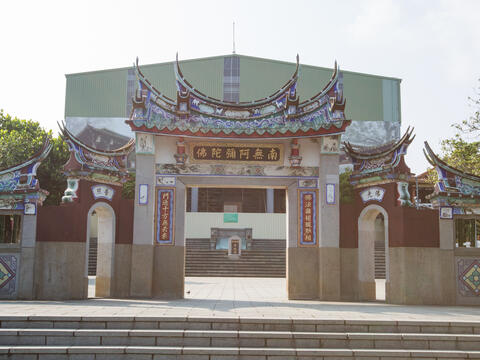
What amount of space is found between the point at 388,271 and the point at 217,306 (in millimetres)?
3926

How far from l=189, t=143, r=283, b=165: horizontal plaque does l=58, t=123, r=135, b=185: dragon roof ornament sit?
67.4 inches

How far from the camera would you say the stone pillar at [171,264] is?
11.2m

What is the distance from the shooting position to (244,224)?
90.1ft

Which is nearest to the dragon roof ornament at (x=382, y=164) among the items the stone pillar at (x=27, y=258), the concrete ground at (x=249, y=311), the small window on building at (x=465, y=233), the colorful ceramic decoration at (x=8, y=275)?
the small window on building at (x=465, y=233)

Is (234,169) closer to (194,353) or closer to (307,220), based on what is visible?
(307,220)

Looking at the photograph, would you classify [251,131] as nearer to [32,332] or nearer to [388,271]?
[388,271]

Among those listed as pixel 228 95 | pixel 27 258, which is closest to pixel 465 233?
pixel 27 258

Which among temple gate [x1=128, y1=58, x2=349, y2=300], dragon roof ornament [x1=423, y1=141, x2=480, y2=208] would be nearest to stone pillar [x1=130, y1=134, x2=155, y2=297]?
temple gate [x1=128, y1=58, x2=349, y2=300]

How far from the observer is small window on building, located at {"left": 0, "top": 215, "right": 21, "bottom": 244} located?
33.6 ft

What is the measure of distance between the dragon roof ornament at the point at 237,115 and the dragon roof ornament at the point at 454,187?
7.51ft

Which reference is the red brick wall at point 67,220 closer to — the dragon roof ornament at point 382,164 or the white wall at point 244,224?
the dragon roof ornament at point 382,164

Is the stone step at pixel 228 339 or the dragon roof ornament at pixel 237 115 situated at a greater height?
the dragon roof ornament at pixel 237 115

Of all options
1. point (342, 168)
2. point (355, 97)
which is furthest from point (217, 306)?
point (355, 97)

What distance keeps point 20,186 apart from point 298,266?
20.6 feet
